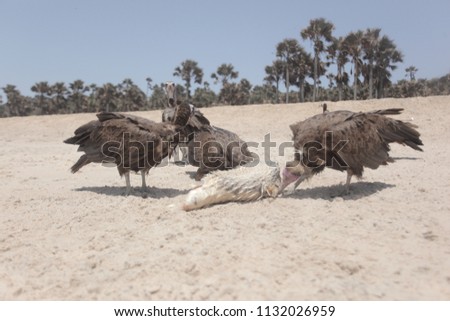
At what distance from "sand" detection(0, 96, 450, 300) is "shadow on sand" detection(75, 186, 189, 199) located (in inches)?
0.9

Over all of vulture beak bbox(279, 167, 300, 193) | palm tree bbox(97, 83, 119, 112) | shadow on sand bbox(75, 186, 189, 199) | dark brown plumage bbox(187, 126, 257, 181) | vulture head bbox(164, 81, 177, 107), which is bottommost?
shadow on sand bbox(75, 186, 189, 199)

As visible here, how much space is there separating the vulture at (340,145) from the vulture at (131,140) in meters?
2.35

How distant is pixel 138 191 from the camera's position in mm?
7898

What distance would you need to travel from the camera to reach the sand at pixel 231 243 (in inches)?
140

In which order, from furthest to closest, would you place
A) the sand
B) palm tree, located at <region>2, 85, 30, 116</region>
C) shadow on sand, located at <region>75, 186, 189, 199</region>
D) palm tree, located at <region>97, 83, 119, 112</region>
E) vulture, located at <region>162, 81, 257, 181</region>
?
palm tree, located at <region>2, 85, 30, 116</region> → palm tree, located at <region>97, 83, 119, 112</region> → vulture, located at <region>162, 81, 257, 181</region> → shadow on sand, located at <region>75, 186, 189, 199</region> → the sand

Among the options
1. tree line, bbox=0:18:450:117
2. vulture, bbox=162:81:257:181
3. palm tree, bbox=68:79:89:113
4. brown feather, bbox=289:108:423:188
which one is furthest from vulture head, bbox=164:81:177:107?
palm tree, bbox=68:79:89:113

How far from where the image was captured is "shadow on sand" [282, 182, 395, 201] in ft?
22.4

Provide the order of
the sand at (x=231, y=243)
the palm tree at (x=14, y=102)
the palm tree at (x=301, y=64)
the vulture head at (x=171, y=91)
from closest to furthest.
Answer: the sand at (x=231, y=243)
the vulture head at (x=171, y=91)
the palm tree at (x=301, y=64)
the palm tree at (x=14, y=102)

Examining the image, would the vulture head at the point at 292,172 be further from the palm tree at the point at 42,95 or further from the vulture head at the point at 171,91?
the palm tree at the point at 42,95

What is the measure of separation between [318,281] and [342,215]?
2.16 m

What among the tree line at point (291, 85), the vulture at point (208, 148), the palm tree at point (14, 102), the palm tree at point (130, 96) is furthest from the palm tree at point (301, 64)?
the palm tree at point (14, 102)

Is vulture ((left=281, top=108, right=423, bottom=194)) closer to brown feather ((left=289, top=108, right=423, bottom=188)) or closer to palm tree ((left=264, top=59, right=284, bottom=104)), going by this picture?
brown feather ((left=289, top=108, right=423, bottom=188))
